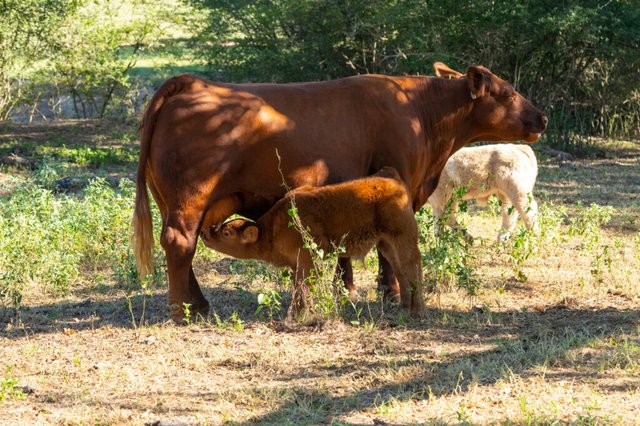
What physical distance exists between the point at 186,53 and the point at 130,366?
17715mm

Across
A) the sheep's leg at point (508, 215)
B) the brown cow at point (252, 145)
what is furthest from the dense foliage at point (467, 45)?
the brown cow at point (252, 145)

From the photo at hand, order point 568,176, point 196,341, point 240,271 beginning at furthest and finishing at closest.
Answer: point 568,176 < point 240,271 < point 196,341

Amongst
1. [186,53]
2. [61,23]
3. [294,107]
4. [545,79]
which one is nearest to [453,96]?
[294,107]

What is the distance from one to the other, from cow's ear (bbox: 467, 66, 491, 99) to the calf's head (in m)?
2.31

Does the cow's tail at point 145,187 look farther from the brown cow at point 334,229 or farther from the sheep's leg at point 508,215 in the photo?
the sheep's leg at point 508,215

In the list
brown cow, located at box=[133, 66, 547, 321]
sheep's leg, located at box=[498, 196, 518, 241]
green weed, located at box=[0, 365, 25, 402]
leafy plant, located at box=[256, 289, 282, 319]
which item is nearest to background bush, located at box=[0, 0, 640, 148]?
sheep's leg, located at box=[498, 196, 518, 241]

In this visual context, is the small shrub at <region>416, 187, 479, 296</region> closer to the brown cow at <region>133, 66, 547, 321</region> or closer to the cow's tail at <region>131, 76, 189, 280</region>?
the brown cow at <region>133, 66, 547, 321</region>

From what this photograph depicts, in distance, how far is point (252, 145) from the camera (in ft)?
23.1

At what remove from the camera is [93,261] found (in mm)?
9445

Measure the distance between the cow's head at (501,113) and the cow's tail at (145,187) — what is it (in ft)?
8.42

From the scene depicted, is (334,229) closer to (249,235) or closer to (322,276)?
(322,276)

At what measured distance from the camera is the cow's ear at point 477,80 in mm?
7973

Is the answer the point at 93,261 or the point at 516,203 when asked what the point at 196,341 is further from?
the point at 516,203

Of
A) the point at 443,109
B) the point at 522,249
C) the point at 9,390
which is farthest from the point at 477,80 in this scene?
the point at 9,390
